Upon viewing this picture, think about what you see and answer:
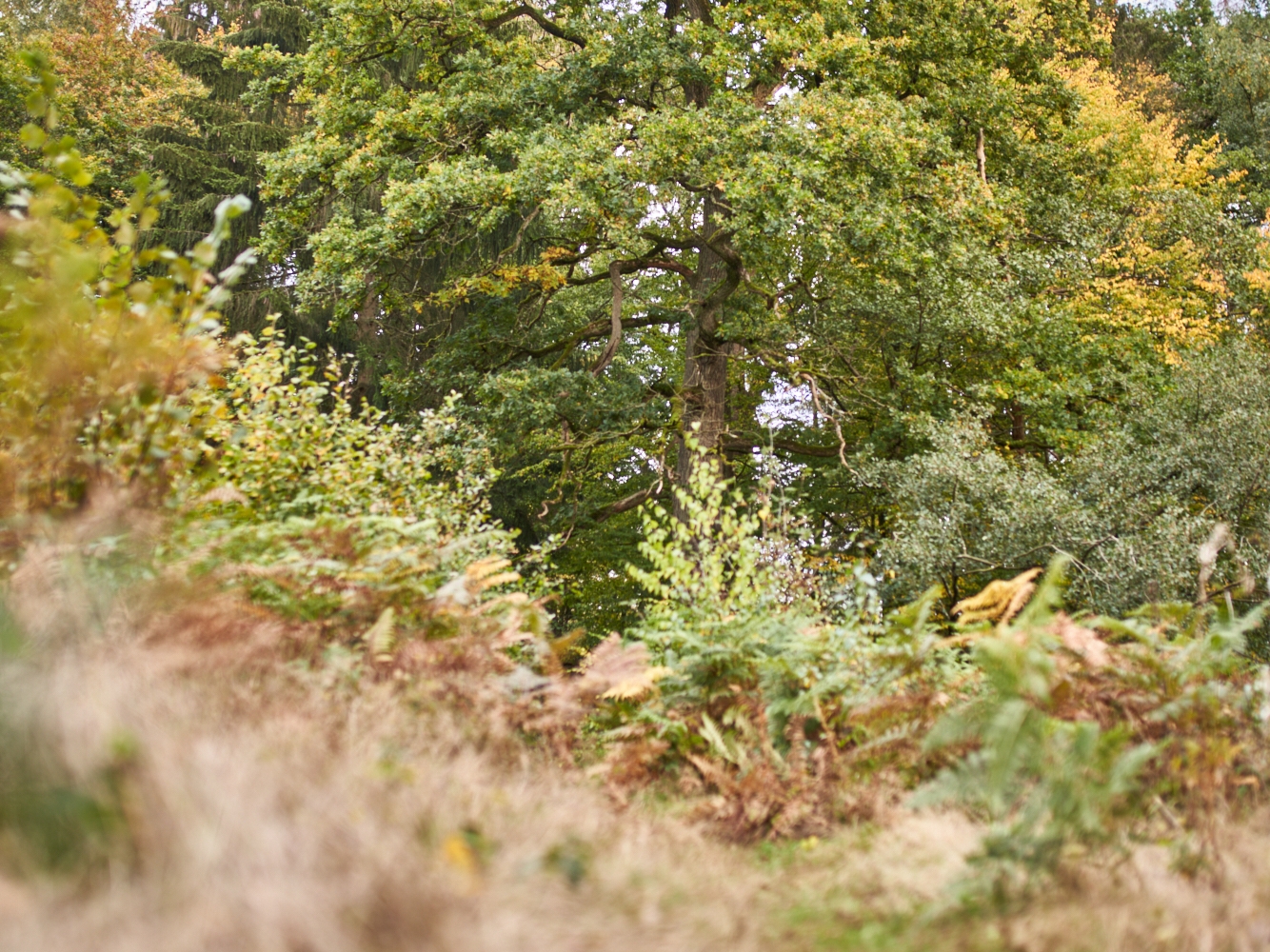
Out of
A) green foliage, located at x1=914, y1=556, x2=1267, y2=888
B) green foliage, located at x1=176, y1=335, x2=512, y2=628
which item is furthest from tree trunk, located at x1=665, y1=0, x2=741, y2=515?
green foliage, located at x1=914, y1=556, x2=1267, y2=888

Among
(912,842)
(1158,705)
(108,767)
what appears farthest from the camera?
(1158,705)

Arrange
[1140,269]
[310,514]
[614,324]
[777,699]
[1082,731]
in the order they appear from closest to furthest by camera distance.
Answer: [1082,731] < [777,699] < [310,514] < [614,324] < [1140,269]

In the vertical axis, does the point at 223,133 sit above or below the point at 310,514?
above

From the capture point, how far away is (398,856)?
2.16 metres

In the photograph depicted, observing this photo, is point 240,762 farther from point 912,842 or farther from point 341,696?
point 912,842

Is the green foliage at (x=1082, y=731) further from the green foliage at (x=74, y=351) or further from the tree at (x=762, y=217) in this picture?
the tree at (x=762, y=217)

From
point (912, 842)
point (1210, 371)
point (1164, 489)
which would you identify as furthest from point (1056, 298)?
point (912, 842)

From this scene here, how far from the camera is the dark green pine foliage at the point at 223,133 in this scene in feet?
62.6

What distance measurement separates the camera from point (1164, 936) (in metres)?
2.64

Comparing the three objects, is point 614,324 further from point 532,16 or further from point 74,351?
point 74,351

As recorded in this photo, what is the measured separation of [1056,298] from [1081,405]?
1.75 metres

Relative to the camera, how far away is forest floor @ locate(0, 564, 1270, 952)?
194cm

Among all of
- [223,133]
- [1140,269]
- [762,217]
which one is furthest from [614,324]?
[223,133]

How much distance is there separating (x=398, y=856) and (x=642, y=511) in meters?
5.65
